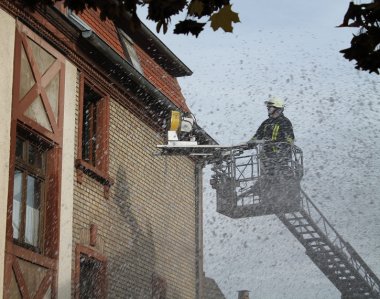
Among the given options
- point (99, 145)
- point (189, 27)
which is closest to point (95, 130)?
point (99, 145)

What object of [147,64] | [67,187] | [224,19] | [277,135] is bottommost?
[224,19]

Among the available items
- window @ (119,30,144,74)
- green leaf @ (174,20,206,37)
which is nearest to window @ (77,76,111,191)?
window @ (119,30,144,74)

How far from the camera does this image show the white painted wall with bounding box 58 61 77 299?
12984mm

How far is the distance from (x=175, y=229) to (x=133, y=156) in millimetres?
2251

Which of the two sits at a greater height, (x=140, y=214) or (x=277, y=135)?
(x=277, y=135)

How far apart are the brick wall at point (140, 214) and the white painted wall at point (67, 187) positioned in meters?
0.25

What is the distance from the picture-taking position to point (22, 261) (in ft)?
38.9

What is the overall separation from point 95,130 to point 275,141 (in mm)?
4195

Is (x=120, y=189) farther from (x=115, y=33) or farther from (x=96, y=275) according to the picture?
(x=115, y=33)

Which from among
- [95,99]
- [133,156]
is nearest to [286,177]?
[133,156]

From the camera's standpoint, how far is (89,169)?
46.0 feet

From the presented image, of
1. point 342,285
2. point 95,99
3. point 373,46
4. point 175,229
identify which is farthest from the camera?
point 342,285

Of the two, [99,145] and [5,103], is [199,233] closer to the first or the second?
[99,145]

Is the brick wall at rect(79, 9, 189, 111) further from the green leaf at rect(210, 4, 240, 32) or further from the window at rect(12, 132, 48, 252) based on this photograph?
the green leaf at rect(210, 4, 240, 32)
